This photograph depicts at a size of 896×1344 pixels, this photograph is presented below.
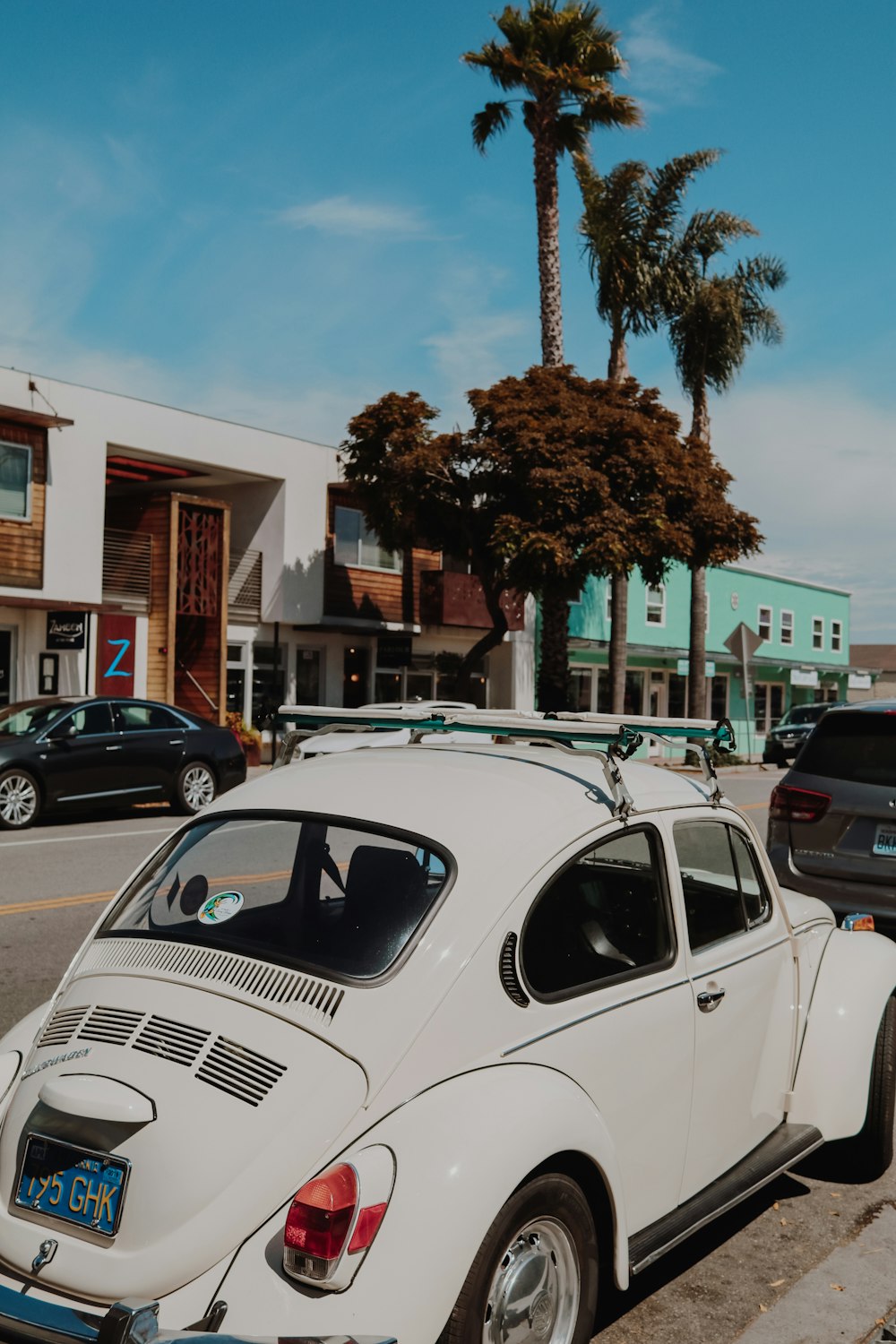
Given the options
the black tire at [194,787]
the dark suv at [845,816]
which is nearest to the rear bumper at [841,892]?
the dark suv at [845,816]

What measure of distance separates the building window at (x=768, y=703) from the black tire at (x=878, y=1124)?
42706mm

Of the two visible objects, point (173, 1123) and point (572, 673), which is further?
point (572, 673)

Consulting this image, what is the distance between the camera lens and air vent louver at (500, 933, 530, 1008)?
321cm

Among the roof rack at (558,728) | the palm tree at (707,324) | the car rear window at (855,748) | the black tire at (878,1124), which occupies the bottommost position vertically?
the black tire at (878,1124)

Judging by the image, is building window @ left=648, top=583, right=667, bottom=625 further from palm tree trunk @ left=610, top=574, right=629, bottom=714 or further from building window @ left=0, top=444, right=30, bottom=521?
building window @ left=0, top=444, right=30, bottom=521

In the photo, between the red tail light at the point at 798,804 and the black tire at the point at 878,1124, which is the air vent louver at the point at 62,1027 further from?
the red tail light at the point at 798,804

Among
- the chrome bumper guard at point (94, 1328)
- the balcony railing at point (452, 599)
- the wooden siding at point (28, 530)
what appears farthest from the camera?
the balcony railing at point (452, 599)

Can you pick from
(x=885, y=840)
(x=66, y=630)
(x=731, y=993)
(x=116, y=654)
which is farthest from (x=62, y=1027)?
(x=116, y=654)

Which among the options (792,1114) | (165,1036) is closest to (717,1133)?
(792,1114)

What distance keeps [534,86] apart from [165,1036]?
1069 inches

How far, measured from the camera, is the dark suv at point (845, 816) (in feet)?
26.0

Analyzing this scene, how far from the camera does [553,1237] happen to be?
311 cm

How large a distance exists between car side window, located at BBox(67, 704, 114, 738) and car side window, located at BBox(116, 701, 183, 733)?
0.66 ft

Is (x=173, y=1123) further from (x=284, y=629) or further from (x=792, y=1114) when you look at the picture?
(x=284, y=629)
